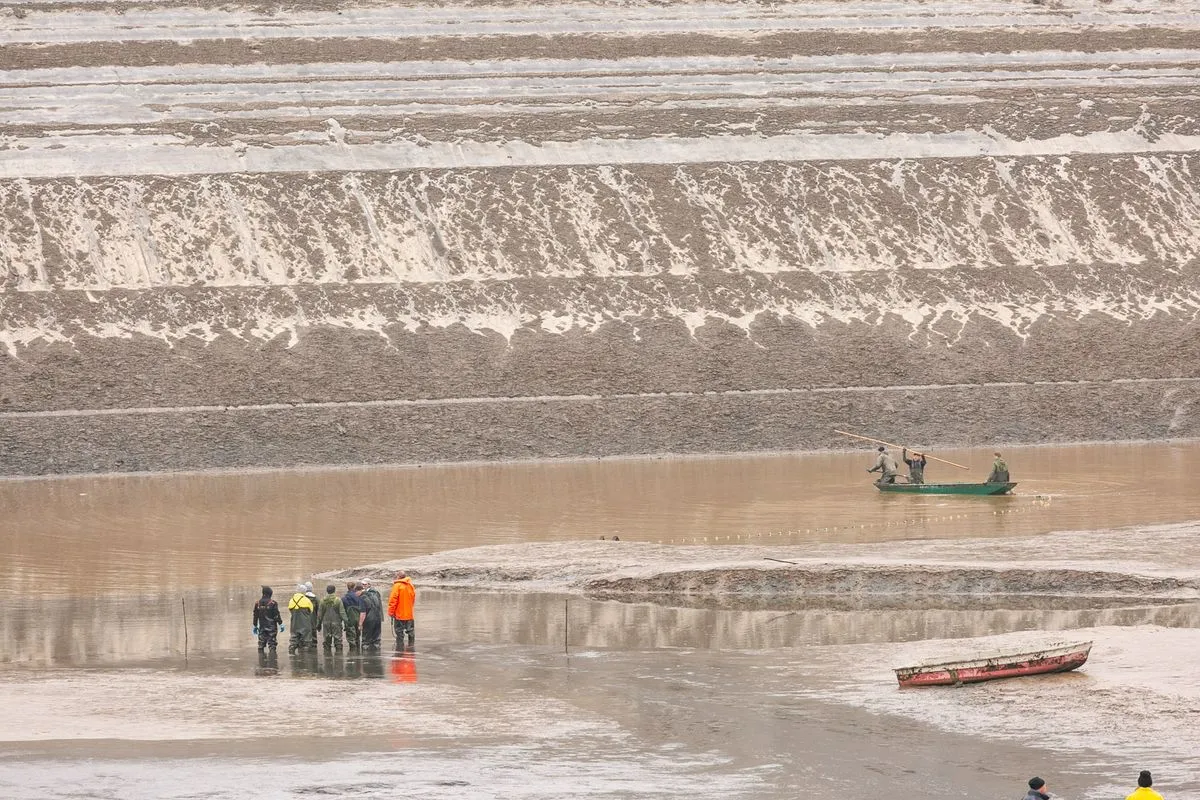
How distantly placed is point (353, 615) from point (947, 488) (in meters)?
18.6

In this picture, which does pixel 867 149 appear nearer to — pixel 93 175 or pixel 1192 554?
pixel 93 175

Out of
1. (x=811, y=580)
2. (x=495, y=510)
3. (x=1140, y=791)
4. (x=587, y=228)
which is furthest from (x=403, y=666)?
(x=587, y=228)

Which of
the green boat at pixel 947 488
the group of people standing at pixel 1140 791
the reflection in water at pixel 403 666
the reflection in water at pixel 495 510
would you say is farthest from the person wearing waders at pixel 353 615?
the green boat at pixel 947 488

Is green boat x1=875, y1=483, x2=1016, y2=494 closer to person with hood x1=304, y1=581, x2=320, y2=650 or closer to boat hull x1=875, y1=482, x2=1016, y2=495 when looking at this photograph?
boat hull x1=875, y1=482, x2=1016, y2=495

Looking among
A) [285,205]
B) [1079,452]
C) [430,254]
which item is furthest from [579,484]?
[285,205]

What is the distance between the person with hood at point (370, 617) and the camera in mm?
23062

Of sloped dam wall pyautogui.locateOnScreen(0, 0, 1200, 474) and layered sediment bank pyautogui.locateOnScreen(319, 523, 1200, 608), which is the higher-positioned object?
sloped dam wall pyautogui.locateOnScreen(0, 0, 1200, 474)

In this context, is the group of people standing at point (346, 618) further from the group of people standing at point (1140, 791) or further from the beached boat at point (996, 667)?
the group of people standing at point (1140, 791)

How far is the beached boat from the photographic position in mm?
19906

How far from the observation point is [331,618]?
76.2 ft

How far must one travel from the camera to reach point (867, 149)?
2758 inches

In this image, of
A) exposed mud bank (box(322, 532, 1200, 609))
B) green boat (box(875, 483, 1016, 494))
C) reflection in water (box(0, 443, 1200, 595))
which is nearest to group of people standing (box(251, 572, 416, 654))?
exposed mud bank (box(322, 532, 1200, 609))

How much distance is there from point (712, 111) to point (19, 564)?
4568cm

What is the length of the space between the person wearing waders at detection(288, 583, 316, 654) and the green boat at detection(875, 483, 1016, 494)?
18.4 m
